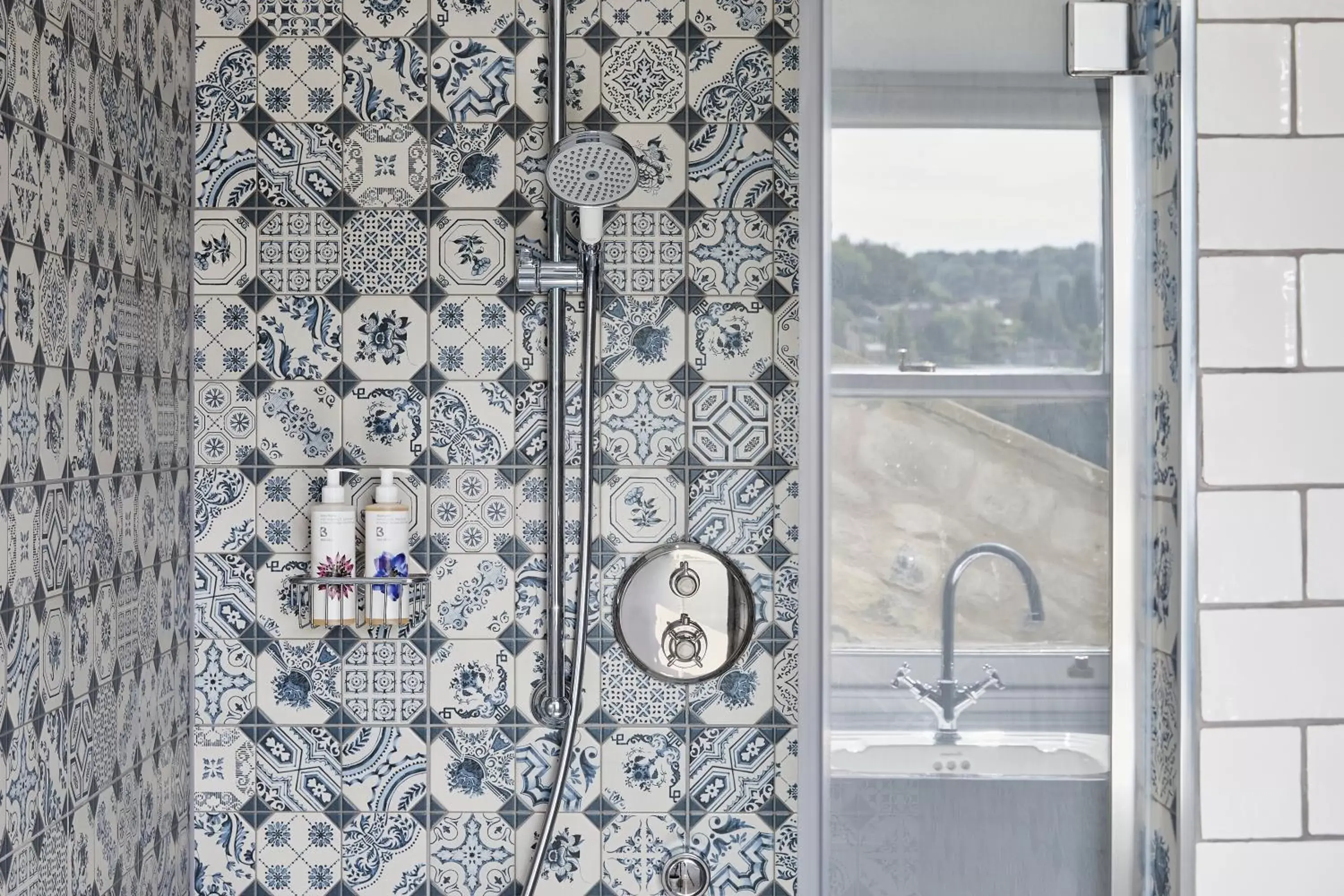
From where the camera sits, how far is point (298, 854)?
159 cm

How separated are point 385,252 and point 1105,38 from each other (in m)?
1.26

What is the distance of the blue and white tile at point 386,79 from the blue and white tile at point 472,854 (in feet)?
3.38

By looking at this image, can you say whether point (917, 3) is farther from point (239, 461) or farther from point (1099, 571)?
point (239, 461)

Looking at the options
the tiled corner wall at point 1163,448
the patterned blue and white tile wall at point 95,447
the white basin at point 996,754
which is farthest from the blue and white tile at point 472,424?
the tiled corner wall at point 1163,448

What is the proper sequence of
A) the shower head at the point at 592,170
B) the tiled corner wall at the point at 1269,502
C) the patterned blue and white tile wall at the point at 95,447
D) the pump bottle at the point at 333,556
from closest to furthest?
the tiled corner wall at the point at 1269,502 < the patterned blue and white tile wall at the point at 95,447 < the shower head at the point at 592,170 < the pump bottle at the point at 333,556

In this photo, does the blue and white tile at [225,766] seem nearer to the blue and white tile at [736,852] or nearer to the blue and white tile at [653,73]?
the blue and white tile at [736,852]

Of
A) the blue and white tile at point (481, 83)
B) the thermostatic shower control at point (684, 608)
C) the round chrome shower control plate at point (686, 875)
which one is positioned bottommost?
the round chrome shower control plate at point (686, 875)

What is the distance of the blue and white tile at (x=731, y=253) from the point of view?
1.58 m

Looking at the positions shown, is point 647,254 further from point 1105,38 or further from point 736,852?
point 1105,38

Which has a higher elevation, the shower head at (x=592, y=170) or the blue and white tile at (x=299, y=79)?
the blue and white tile at (x=299, y=79)

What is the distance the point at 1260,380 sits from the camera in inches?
18.2

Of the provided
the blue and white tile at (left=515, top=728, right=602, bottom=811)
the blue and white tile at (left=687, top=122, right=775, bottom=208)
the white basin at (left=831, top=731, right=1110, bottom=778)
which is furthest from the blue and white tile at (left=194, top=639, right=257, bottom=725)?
the white basin at (left=831, top=731, right=1110, bottom=778)

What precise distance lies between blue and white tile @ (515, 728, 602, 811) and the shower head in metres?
0.76

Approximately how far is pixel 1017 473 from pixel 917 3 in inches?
9.6
